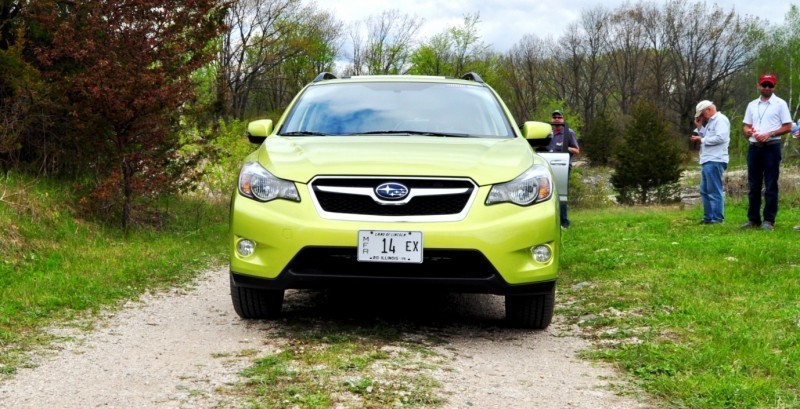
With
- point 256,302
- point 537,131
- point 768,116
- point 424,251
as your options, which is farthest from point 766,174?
point 256,302

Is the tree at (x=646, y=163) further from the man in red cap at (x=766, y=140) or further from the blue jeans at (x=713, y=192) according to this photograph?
the man in red cap at (x=766, y=140)

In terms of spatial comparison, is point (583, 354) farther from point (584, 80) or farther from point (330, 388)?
point (584, 80)

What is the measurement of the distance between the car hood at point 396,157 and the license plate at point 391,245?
1.12 ft

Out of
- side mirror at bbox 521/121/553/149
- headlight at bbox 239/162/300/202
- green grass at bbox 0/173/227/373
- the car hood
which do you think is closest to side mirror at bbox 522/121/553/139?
side mirror at bbox 521/121/553/149

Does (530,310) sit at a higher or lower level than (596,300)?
higher

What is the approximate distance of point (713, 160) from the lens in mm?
10906

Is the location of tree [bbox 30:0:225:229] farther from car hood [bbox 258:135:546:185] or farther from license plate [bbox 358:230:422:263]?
license plate [bbox 358:230:422:263]

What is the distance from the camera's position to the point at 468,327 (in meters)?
4.99

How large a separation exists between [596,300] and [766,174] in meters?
4.93

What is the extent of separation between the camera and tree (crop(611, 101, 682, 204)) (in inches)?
1716

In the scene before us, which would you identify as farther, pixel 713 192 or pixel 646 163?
pixel 646 163

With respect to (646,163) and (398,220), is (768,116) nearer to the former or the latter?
(398,220)

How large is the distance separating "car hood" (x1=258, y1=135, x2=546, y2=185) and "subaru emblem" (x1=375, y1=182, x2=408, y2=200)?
66mm

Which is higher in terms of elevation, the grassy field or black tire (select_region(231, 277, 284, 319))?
black tire (select_region(231, 277, 284, 319))
